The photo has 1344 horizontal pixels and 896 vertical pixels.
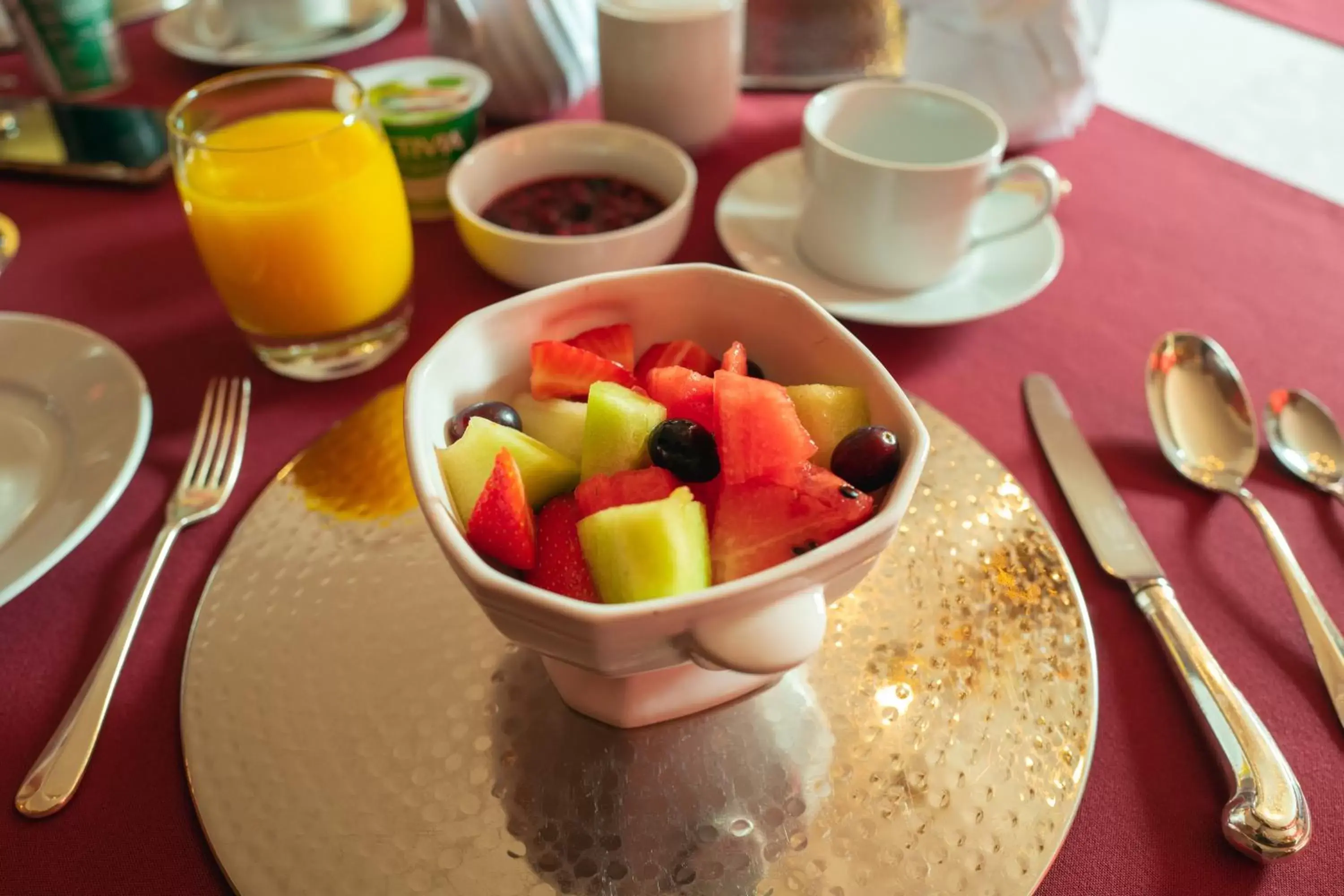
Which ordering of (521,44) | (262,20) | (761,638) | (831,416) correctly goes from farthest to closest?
1. (262,20)
2. (521,44)
3. (831,416)
4. (761,638)

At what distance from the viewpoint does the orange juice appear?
2.52ft

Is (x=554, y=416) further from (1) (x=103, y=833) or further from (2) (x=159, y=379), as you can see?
(2) (x=159, y=379)

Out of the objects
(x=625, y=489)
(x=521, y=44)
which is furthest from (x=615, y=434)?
(x=521, y=44)

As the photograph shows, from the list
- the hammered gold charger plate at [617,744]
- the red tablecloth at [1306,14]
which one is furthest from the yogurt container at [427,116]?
the red tablecloth at [1306,14]

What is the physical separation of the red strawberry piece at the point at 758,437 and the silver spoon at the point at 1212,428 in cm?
43

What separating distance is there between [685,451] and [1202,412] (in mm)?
554

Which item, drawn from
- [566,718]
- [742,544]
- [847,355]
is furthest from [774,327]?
[566,718]

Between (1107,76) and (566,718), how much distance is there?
56.4 inches

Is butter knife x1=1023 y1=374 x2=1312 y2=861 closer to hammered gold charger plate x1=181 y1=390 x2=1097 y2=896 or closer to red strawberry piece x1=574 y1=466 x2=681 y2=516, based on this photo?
hammered gold charger plate x1=181 y1=390 x2=1097 y2=896

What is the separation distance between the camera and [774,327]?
60cm

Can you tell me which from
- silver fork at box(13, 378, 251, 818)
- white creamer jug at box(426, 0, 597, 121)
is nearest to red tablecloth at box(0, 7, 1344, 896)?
silver fork at box(13, 378, 251, 818)

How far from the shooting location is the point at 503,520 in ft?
1.54

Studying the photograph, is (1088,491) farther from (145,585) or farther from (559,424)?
(145,585)

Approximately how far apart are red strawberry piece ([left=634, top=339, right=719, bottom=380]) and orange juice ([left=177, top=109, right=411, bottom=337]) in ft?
1.16
